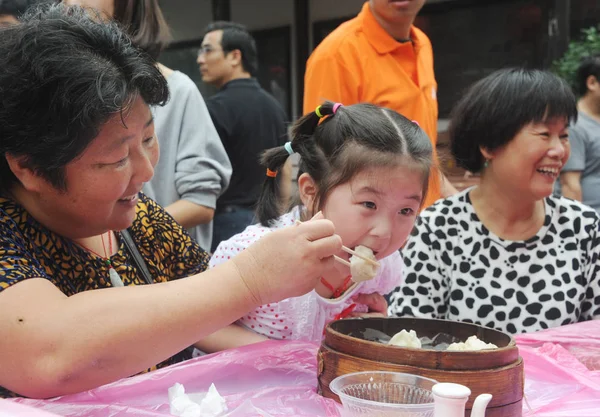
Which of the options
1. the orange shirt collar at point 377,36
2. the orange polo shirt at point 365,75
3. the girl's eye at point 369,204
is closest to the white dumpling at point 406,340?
the girl's eye at point 369,204

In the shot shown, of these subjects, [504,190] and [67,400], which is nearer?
[67,400]

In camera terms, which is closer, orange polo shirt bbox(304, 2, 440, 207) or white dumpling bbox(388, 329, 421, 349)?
white dumpling bbox(388, 329, 421, 349)

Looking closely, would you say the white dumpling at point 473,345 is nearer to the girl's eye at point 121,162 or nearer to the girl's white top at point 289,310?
the girl's white top at point 289,310

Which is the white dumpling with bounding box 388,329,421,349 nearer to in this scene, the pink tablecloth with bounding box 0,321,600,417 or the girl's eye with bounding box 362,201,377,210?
the pink tablecloth with bounding box 0,321,600,417

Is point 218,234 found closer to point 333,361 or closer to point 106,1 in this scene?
point 106,1

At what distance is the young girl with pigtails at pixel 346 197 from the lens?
Answer: 5.08 feet

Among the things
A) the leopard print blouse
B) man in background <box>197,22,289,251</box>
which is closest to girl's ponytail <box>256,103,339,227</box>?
the leopard print blouse

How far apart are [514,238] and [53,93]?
5.53ft

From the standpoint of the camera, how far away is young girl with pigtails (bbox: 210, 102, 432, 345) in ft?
5.08

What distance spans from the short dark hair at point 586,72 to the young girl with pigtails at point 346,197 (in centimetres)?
313

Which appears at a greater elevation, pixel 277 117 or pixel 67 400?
pixel 277 117

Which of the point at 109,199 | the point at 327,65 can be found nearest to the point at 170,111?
the point at 327,65

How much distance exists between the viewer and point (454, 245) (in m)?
2.31

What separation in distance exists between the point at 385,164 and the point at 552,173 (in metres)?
0.95
